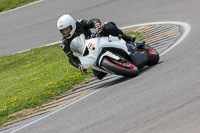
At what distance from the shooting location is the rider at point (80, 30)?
912 centimetres

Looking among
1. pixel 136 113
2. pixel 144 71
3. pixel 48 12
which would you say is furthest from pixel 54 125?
pixel 48 12

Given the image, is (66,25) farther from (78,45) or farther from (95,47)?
(95,47)

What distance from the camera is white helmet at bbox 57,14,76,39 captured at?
911cm

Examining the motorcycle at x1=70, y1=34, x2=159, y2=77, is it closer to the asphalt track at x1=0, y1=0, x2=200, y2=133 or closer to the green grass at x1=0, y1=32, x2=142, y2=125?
the asphalt track at x1=0, y1=0, x2=200, y2=133

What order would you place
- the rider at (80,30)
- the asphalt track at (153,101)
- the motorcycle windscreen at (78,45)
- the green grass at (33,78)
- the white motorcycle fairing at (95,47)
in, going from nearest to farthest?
1. the asphalt track at (153,101)
2. the white motorcycle fairing at (95,47)
3. the motorcycle windscreen at (78,45)
4. the rider at (80,30)
5. the green grass at (33,78)

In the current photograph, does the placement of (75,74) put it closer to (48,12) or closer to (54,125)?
(54,125)

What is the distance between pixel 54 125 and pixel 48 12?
437 inches

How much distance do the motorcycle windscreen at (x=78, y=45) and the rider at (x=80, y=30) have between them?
0.96 feet

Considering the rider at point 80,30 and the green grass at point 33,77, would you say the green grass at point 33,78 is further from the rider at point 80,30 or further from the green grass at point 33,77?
the rider at point 80,30

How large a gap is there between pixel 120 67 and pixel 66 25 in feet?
5.00

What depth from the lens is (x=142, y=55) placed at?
927cm

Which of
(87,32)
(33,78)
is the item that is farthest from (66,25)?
(33,78)

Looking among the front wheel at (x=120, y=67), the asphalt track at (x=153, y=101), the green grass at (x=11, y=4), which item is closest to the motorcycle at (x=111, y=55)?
the front wheel at (x=120, y=67)

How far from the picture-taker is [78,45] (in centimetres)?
903
